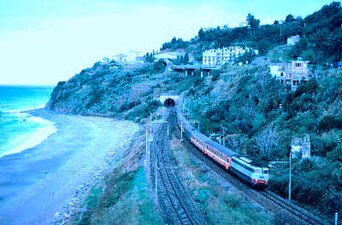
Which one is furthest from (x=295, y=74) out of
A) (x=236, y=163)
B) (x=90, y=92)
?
(x=90, y=92)

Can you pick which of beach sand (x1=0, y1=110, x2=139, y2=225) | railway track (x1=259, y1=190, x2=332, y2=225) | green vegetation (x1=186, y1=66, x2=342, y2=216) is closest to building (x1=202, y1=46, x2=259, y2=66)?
green vegetation (x1=186, y1=66, x2=342, y2=216)

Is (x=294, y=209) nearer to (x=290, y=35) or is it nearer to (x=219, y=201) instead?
(x=219, y=201)

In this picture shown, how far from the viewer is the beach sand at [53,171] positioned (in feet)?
97.3

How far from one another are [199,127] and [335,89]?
18355 millimetres

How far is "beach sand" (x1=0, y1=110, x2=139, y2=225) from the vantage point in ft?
97.3

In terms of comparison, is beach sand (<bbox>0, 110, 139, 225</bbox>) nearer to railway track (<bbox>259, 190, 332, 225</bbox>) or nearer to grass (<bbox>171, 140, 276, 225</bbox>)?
grass (<bbox>171, 140, 276, 225</bbox>)

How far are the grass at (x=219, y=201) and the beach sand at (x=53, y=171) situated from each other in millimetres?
10619

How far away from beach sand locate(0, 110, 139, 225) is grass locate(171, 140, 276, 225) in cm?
1062

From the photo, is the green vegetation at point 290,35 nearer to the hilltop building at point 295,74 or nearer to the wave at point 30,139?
the hilltop building at point 295,74

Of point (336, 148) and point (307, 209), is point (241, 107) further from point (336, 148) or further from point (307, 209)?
point (307, 209)

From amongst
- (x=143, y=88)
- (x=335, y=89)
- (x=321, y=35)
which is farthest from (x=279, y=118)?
(x=143, y=88)

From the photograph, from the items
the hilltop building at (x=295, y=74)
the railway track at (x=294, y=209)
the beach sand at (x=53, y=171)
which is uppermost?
the hilltop building at (x=295, y=74)

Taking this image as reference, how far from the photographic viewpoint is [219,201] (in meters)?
24.1

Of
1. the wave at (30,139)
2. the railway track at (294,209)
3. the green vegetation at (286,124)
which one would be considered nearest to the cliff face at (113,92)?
the wave at (30,139)
